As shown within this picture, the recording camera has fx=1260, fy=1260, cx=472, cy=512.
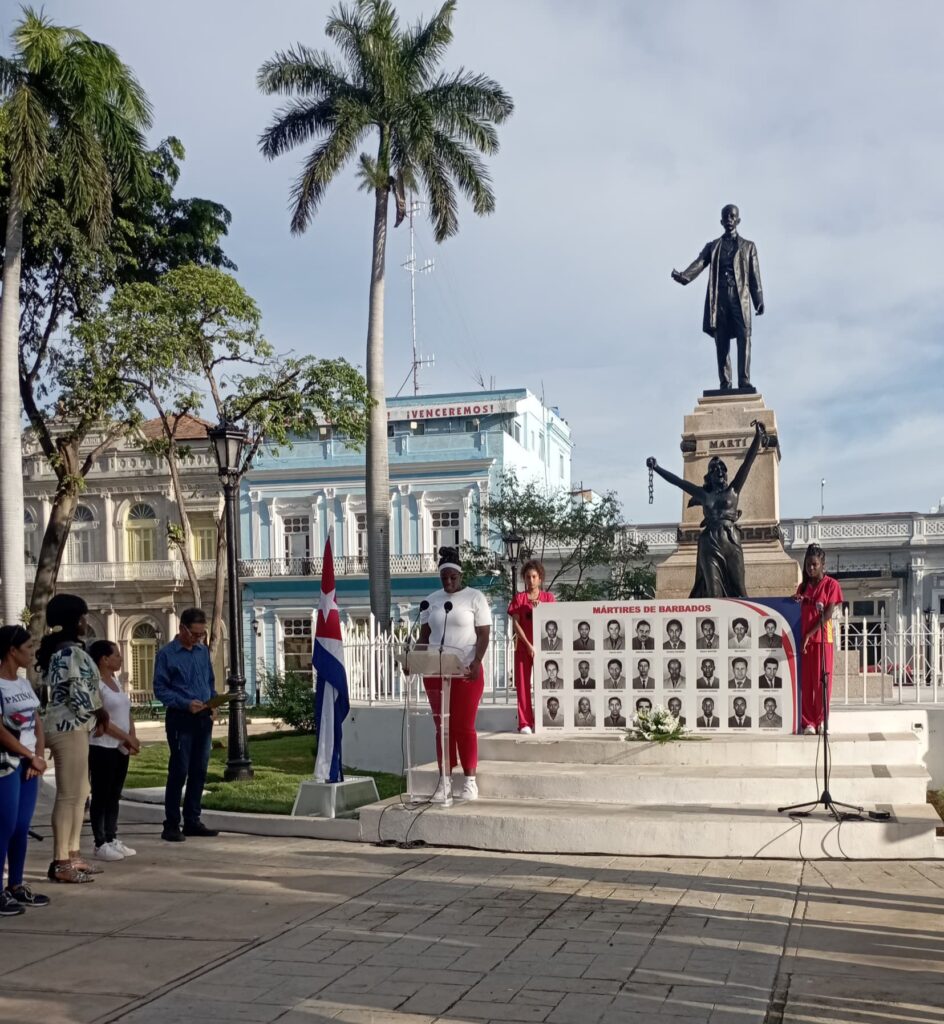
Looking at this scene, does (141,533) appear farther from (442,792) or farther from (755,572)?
(442,792)

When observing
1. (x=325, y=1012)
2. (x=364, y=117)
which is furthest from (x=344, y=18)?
(x=325, y=1012)

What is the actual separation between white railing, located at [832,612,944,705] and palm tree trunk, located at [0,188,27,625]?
1334cm

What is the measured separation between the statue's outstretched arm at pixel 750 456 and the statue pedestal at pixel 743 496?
1.00 feet

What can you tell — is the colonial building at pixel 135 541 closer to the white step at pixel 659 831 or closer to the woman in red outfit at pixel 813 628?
the woman in red outfit at pixel 813 628

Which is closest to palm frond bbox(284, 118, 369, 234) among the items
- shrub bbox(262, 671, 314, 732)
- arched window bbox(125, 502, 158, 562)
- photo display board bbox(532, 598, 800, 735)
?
shrub bbox(262, 671, 314, 732)

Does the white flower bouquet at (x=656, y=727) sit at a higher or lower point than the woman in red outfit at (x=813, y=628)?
lower

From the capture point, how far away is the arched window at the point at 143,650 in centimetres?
4525

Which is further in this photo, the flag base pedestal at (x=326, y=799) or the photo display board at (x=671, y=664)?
the photo display board at (x=671, y=664)

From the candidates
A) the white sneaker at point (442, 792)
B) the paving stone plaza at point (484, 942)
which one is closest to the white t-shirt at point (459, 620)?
the white sneaker at point (442, 792)

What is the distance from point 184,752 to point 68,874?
5.49 feet

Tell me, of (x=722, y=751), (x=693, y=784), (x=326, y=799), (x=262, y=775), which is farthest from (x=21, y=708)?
(x=262, y=775)

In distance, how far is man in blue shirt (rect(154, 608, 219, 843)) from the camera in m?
9.16

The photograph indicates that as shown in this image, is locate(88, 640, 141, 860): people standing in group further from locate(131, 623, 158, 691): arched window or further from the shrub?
locate(131, 623, 158, 691): arched window

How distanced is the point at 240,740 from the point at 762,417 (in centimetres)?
701
